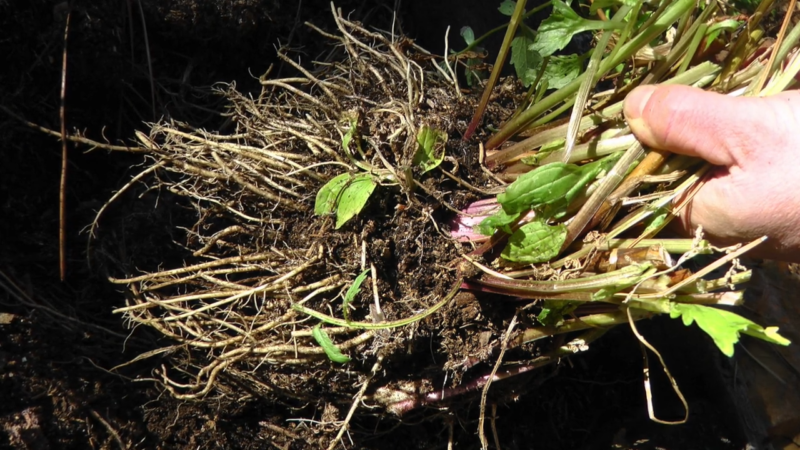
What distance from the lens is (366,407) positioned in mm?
1174

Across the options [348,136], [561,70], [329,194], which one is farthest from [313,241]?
[561,70]

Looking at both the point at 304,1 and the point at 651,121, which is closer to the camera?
the point at 651,121

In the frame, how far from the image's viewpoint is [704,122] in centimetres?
90

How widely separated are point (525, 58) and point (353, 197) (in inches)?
17.2

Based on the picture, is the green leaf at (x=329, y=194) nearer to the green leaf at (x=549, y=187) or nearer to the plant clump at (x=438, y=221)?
the plant clump at (x=438, y=221)

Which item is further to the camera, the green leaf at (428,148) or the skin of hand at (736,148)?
the green leaf at (428,148)

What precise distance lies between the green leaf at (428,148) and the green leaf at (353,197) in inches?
3.9

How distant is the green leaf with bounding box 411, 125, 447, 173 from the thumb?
0.36 metres

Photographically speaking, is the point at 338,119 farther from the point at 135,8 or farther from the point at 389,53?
the point at 135,8

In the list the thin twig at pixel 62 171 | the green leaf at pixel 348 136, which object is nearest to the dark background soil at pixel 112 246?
the thin twig at pixel 62 171

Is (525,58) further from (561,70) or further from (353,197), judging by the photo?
(353,197)

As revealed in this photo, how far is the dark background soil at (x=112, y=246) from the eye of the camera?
125 cm

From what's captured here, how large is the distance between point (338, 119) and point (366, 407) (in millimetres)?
591

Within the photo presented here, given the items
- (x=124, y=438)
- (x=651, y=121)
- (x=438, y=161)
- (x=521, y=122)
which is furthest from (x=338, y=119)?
(x=124, y=438)
